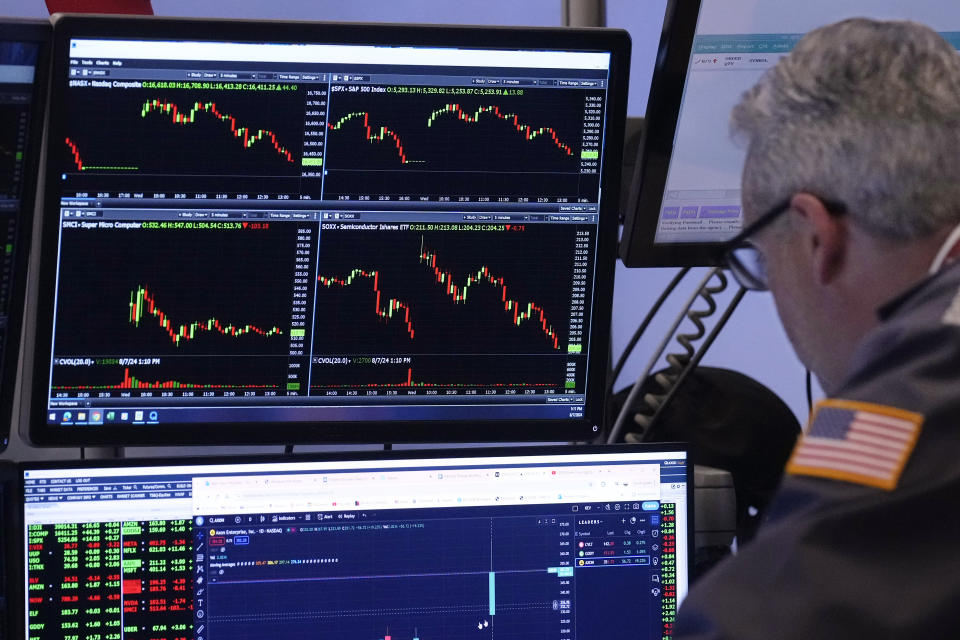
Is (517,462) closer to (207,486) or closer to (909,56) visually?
(207,486)

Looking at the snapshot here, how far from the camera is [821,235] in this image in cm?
89

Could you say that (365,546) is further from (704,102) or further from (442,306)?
(704,102)

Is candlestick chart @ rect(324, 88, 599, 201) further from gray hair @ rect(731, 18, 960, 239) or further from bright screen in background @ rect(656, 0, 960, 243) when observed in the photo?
gray hair @ rect(731, 18, 960, 239)

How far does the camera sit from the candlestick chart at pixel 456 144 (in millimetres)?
1278

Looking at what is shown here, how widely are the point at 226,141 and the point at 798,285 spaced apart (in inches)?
26.0

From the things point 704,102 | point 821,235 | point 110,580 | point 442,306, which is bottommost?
point 110,580

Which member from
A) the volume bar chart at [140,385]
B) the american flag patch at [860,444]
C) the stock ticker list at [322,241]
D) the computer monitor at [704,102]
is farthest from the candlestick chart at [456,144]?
the american flag patch at [860,444]

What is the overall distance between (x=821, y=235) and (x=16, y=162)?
2.84 feet

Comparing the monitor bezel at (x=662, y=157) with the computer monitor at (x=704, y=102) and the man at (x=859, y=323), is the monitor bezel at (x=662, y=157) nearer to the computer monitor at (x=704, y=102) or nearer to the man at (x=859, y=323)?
the computer monitor at (x=704, y=102)

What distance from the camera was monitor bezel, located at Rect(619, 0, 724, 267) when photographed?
4.31 feet

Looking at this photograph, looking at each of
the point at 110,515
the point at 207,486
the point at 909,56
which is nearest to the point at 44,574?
the point at 110,515

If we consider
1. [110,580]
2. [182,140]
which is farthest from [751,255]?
[110,580]

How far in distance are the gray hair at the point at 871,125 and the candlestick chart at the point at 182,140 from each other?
22.5 inches

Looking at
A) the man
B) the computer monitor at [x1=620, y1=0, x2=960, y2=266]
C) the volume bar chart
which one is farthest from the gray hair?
the volume bar chart
